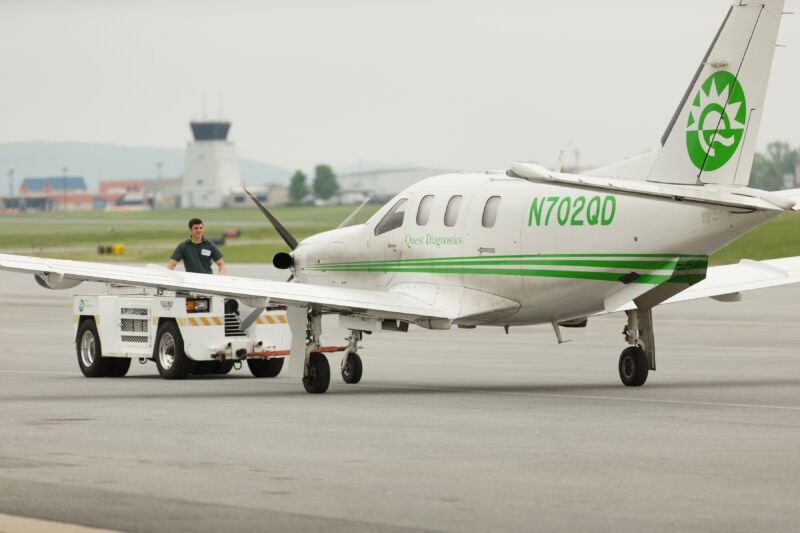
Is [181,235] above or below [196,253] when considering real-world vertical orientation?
above

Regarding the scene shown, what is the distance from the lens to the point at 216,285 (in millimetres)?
18688

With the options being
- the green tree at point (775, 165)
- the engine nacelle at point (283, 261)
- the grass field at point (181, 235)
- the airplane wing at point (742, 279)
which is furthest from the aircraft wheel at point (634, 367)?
the green tree at point (775, 165)

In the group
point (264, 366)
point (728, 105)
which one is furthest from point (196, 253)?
point (728, 105)

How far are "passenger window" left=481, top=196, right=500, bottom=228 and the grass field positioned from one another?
3784 millimetres

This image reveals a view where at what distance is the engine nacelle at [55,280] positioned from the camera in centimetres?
1845

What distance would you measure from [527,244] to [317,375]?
11.0ft

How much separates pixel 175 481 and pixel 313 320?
8571 millimetres

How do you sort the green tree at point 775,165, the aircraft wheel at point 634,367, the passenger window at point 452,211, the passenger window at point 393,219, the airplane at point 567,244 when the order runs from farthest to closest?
1. the green tree at point 775,165
2. the passenger window at point 393,219
3. the passenger window at point 452,211
4. the aircraft wheel at point 634,367
5. the airplane at point 567,244

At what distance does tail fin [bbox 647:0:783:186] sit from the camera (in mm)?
17469

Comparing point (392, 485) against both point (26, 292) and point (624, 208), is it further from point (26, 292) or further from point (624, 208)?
point (26, 292)

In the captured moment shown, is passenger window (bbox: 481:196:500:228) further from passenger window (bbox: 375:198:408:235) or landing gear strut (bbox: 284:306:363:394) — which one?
landing gear strut (bbox: 284:306:363:394)

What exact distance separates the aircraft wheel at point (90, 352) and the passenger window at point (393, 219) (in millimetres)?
5019

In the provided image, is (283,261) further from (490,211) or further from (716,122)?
(716,122)

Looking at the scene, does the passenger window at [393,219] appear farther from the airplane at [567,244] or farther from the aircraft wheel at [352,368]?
the aircraft wheel at [352,368]
